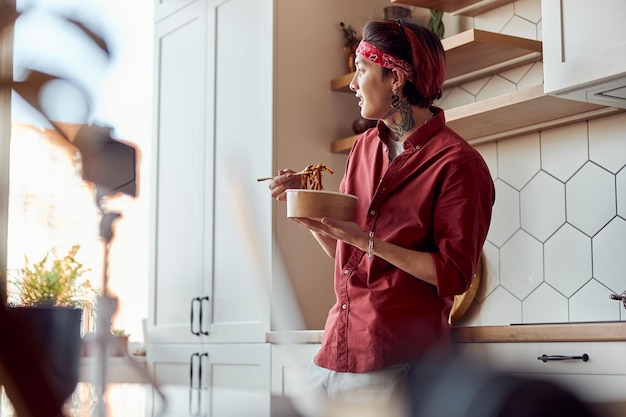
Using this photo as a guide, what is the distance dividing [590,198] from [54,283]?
1.86 m

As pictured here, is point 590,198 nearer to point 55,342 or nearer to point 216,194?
point 216,194

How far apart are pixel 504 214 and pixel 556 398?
2.00 metres

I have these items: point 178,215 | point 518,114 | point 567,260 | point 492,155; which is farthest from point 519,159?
point 178,215

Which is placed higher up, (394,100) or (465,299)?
(394,100)

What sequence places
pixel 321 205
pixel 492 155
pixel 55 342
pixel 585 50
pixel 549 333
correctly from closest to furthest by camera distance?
pixel 55 342 → pixel 321 205 → pixel 549 333 → pixel 585 50 → pixel 492 155

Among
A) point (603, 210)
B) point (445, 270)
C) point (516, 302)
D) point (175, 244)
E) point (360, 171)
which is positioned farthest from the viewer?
point (175, 244)

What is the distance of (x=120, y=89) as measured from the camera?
0.22 meters

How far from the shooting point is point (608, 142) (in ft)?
6.20

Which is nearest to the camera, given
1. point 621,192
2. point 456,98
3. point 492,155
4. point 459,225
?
point 459,225

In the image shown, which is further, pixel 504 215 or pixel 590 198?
pixel 504 215

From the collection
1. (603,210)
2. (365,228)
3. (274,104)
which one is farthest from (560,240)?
(365,228)

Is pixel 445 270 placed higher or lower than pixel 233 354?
higher

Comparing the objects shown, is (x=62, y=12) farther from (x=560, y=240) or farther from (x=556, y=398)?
(x=560, y=240)

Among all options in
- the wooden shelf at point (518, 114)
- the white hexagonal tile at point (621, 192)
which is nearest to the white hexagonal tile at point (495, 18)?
the wooden shelf at point (518, 114)
